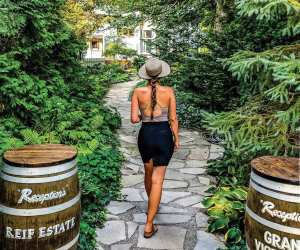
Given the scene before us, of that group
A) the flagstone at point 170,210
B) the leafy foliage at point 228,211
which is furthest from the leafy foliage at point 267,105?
the flagstone at point 170,210

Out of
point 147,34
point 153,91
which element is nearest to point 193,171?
point 153,91

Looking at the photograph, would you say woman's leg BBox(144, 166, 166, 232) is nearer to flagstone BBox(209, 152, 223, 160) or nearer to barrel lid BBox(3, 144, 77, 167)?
barrel lid BBox(3, 144, 77, 167)

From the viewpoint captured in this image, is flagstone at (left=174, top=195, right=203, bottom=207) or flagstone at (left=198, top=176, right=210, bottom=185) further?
flagstone at (left=198, top=176, right=210, bottom=185)

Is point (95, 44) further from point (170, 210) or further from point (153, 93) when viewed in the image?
point (153, 93)

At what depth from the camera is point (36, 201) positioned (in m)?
2.96

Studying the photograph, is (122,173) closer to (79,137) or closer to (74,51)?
(79,137)

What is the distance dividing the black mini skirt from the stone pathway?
0.86m

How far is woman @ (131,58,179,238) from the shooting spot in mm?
4395

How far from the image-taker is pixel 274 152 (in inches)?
164

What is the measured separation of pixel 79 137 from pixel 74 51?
97.1 inches

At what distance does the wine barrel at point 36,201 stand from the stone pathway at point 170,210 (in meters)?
1.34

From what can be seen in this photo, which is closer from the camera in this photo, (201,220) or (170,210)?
(201,220)

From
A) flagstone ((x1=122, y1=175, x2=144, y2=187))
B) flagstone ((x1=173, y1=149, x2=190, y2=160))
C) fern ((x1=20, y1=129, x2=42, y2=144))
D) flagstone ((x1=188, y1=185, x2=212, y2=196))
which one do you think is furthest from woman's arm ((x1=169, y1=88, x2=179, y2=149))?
flagstone ((x1=173, y1=149, x2=190, y2=160))

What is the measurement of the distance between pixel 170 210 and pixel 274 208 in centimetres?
272
